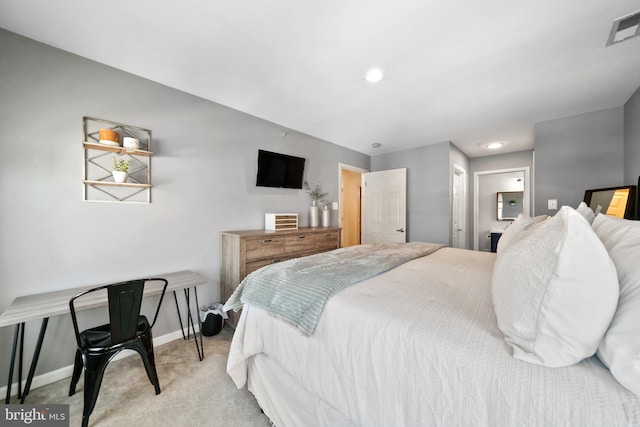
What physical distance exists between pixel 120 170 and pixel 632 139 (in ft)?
15.8

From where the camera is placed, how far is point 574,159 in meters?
2.81

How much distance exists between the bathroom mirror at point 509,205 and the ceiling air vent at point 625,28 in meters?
3.89

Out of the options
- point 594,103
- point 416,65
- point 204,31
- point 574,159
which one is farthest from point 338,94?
point 574,159

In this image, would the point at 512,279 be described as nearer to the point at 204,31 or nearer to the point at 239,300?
the point at 239,300

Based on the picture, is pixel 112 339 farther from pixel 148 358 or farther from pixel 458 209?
pixel 458 209

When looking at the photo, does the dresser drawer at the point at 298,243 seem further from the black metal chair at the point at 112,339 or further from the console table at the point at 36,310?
the black metal chair at the point at 112,339

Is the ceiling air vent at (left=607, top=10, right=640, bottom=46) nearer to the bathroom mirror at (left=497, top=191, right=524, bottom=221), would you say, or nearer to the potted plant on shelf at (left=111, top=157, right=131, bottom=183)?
the potted plant on shelf at (left=111, top=157, right=131, bottom=183)

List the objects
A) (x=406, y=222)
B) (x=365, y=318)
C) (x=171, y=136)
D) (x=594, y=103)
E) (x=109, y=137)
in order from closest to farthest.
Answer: (x=365, y=318) < (x=109, y=137) < (x=171, y=136) < (x=594, y=103) < (x=406, y=222)

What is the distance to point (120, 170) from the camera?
1921 mm

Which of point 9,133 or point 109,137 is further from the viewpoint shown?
point 109,137

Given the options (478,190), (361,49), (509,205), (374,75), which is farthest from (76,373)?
(509,205)

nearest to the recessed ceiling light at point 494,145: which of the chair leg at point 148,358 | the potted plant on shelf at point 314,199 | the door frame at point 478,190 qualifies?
the door frame at point 478,190

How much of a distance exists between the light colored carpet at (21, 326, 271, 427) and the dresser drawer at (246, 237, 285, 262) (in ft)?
3.01

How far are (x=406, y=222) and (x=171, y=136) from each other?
144 inches
